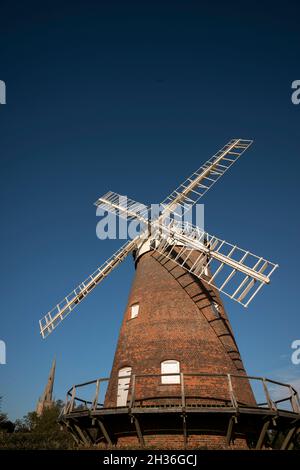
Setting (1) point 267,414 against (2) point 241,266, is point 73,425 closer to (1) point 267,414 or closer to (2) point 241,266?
(1) point 267,414

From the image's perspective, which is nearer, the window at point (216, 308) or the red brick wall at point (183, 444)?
the red brick wall at point (183, 444)

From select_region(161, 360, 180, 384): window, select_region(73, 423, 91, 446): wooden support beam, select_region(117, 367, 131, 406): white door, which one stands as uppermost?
select_region(161, 360, 180, 384): window

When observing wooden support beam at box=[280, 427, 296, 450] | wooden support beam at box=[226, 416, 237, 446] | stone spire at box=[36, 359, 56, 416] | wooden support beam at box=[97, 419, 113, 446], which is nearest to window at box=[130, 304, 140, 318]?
wooden support beam at box=[97, 419, 113, 446]

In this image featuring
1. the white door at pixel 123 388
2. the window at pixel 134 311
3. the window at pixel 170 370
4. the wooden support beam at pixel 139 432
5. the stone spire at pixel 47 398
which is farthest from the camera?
the stone spire at pixel 47 398

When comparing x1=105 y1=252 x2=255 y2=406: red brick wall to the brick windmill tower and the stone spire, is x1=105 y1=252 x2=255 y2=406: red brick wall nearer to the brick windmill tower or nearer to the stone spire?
the brick windmill tower

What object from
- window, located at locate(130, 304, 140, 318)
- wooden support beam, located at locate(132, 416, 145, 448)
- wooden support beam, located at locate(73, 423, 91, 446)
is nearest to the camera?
wooden support beam, located at locate(132, 416, 145, 448)

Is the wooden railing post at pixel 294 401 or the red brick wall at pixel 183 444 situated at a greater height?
the wooden railing post at pixel 294 401

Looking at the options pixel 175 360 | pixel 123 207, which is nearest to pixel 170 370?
pixel 175 360

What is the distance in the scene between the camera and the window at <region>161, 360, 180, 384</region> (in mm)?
11484

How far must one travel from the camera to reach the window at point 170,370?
37.7ft

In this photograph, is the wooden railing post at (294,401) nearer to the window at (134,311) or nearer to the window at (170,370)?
the window at (170,370)

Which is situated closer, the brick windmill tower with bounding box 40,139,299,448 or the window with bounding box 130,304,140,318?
the brick windmill tower with bounding box 40,139,299,448

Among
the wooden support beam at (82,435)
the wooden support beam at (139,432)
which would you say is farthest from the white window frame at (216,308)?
the wooden support beam at (82,435)

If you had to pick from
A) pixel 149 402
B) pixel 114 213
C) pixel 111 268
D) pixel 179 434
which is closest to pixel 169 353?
pixel 149 402
